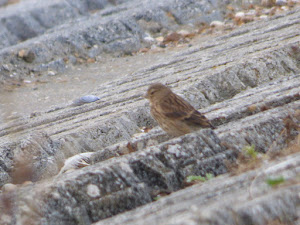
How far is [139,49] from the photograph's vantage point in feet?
27.8

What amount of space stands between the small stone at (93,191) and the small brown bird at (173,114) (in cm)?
96

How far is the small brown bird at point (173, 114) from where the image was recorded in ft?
9.66

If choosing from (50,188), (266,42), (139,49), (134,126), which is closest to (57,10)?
(139,49)

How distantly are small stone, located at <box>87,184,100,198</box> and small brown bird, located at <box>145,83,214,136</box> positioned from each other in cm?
96

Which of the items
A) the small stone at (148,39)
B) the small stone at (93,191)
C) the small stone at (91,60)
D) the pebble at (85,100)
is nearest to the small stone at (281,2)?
the small stone at (148,39)

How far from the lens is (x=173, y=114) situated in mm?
3150

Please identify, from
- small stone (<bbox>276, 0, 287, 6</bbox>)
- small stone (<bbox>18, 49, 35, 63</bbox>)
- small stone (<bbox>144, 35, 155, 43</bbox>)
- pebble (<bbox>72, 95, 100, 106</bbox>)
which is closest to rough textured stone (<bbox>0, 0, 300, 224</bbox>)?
pebble (<bbox>72, 95, 100, 106</bbox>)

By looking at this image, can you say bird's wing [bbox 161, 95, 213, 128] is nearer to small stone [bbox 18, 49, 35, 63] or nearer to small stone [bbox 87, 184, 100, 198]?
small stone [bbox 87, 184, 100, 198]

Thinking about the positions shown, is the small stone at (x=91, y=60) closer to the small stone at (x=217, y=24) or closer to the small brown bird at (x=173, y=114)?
the small stone at (x=217, y=24)

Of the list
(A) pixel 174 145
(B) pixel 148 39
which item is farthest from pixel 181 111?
(B) pixel 148 39

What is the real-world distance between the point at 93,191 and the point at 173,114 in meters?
1.29

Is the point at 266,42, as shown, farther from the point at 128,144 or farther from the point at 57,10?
the point at 57,10

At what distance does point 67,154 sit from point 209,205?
5.72 ft

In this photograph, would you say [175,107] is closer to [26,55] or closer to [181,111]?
[181,111]
